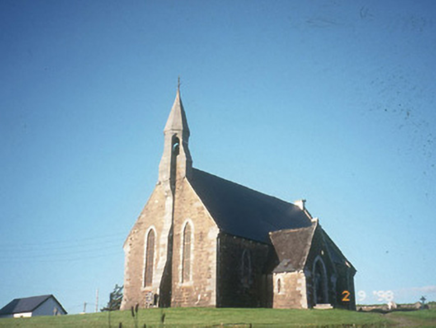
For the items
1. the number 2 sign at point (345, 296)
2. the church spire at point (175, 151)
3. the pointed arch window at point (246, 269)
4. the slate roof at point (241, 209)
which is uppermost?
the church spire at point (175, 151)

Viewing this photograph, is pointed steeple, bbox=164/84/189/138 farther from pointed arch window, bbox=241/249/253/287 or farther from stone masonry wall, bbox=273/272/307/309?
stone masonry wall, bbox=273/272/307/309

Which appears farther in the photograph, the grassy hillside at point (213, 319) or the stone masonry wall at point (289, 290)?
the stone masonry wall at point (289, 290)

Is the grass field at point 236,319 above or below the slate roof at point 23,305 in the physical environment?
above

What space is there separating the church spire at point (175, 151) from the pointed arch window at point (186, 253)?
4.02 m

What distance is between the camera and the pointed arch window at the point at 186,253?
105 feet

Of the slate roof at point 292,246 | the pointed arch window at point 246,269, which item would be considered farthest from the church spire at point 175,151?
the slate roof at point 292,246

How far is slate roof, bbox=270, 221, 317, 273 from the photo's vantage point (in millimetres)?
31703

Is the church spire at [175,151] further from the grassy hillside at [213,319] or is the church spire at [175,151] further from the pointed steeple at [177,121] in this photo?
the grassy hillside at [213,319]

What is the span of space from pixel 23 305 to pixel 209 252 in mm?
48612

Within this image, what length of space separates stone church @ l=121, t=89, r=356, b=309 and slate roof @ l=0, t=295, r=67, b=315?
118ft

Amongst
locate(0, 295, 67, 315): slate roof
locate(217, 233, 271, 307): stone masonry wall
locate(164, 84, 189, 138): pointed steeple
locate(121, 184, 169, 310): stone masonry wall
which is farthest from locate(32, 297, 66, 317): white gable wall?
locate(217, 233, 271, 307): stone masonry wall

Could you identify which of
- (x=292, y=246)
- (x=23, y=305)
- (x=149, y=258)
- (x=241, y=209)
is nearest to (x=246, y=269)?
(x=292, y=246)

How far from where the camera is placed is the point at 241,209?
1447 inches

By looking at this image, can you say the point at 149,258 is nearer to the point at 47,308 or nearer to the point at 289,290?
the point at 289,290
